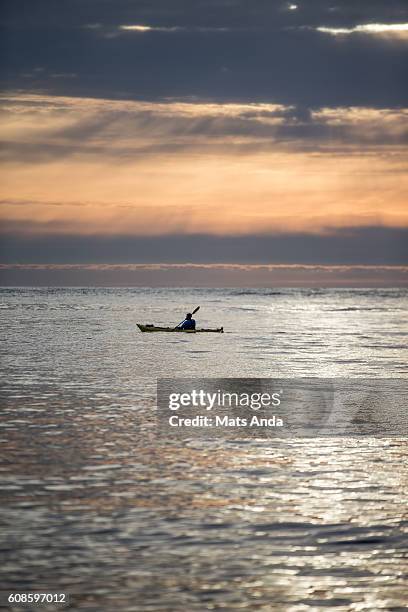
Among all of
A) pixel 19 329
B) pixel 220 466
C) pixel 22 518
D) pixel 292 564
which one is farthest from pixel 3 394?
pixel 19 329

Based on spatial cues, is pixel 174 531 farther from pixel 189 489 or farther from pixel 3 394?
pixel 3 394

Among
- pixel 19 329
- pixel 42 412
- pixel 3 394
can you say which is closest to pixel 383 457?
pixel 42 412

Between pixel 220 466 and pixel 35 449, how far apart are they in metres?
4.80

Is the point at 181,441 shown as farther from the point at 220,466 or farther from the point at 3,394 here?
the point at 3,394

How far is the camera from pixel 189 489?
1672cm

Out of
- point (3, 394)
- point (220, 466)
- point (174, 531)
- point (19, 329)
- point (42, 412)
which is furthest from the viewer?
point (19, 329)

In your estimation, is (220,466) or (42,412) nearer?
(220,466)

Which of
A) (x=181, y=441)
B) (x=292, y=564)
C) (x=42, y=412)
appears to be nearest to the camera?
(x=292, y=564)

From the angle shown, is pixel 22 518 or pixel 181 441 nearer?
pixel 22 518

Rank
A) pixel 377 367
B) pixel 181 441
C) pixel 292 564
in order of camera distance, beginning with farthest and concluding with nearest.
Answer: pixel 377 367 < pixel 181 441 < pixel 292 564

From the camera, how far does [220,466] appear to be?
18.9m

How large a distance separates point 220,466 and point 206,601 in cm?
782

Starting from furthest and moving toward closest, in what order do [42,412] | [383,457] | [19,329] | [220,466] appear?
[19,329], [42,412], [383,457], [220,466]

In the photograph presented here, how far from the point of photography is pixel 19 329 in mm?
76188
